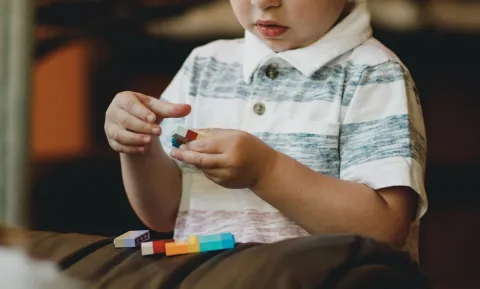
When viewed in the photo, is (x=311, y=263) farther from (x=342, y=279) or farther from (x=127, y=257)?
(x=127, y=257)

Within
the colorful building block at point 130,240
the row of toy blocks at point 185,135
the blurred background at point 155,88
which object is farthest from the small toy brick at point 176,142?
the blurred background at point 155,88

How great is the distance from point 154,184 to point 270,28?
0.70ft

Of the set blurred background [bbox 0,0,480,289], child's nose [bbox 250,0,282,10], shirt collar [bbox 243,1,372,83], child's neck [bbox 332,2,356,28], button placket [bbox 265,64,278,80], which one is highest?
child's nose [bbox 250,0,282,10]

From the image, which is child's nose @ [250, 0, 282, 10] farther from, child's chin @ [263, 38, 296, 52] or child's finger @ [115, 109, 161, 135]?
child's finger @ [115, 109, 161, 135]

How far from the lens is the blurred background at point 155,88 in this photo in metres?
1.99

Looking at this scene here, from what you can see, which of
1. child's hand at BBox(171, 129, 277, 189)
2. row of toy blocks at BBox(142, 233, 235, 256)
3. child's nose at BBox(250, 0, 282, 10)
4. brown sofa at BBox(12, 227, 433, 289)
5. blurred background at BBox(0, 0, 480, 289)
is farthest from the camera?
blurred background at BBox(0, 0, 480, 289)

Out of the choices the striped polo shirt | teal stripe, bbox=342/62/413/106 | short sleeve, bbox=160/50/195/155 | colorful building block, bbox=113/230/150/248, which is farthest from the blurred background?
colorful building block, bbox=113/230/150/248

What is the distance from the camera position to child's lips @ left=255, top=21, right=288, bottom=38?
2.84ft

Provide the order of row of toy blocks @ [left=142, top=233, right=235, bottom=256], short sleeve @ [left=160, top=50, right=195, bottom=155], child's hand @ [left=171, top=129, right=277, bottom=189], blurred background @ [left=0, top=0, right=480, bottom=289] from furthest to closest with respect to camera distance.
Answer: blurred background @ [left=0, top=0, right=480, bottom=289], short sleeve @ [left=160, top=50, right=195, bottom=155], child's hand @ [left=171, top=129, right=277, bottom=189], row of toy blocks @ [left=142, top=233, right=235, bottom=256]

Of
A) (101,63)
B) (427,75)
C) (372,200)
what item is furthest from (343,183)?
(101,63)

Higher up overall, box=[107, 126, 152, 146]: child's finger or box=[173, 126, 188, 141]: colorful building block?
box=[173, 126, 188, 141]: colorful building block

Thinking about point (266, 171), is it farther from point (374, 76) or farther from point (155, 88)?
point (155, 88)

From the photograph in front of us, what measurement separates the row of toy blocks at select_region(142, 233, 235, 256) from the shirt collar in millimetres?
313

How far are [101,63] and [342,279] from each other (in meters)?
2.09
